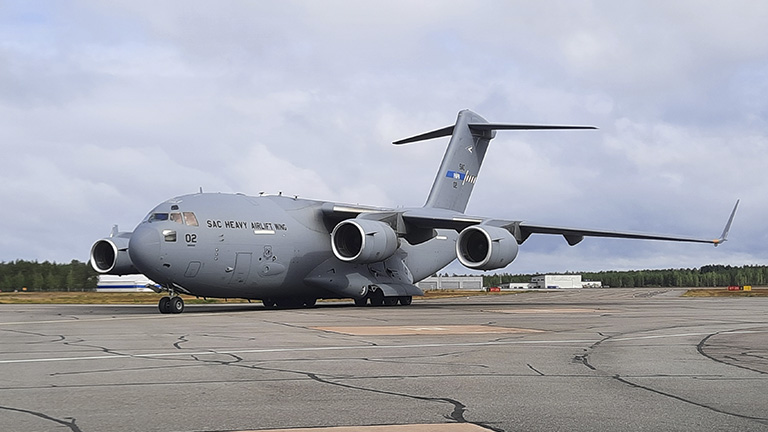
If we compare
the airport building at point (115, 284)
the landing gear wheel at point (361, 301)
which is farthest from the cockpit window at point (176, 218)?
the airport building at point (115, 284)

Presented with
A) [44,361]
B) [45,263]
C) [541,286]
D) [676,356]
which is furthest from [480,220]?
[541,286]

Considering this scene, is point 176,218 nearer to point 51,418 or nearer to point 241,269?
point 241,269

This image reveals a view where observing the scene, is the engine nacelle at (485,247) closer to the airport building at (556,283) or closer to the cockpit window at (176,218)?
the cockpit window at (176,218)

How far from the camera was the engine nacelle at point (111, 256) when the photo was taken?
28844 millimetres

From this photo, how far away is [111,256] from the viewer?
1145 inches

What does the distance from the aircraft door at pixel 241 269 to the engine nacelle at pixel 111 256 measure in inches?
166

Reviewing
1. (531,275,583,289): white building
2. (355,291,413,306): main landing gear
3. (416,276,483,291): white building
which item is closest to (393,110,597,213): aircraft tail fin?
(355,291,413,306): main landing gear

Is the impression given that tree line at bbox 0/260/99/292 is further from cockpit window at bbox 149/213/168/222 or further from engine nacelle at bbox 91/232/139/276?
cockpit window at bbox 149/213/168/222

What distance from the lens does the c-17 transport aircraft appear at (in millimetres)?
25391

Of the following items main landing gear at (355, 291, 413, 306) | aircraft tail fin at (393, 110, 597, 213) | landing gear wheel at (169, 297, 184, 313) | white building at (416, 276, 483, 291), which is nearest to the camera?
landing gear wheel at (169, 297, 184, 313)

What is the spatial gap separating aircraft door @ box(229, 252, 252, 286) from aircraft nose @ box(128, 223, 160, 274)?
2901 mm

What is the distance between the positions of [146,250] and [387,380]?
17153 mm

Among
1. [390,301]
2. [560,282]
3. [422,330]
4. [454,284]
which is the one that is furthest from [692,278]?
[422,330]

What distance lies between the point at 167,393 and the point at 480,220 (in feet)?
74.0
